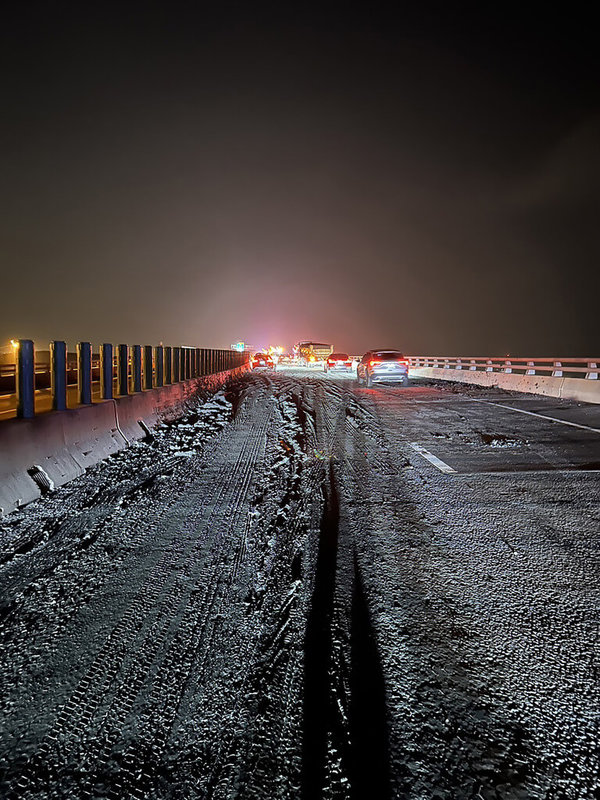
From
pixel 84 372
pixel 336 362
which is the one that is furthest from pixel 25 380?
pixel 336 362

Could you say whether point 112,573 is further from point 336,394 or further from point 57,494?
point 336,394

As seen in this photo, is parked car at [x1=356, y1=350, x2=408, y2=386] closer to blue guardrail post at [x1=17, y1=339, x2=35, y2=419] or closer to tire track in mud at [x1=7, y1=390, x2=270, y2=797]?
blue guardrail post at [x1=17, y1=339, x2=35, y2=419]

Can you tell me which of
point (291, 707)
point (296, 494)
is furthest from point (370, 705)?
point (296, 494)

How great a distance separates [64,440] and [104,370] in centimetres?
277

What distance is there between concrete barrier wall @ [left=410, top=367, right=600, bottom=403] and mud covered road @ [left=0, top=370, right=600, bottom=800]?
1187 centimetres

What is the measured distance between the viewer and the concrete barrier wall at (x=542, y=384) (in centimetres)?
1709

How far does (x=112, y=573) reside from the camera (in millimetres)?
4125

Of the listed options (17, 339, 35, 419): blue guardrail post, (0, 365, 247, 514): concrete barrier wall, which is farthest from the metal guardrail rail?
(17, 339, 35, 419): blue guardrail post

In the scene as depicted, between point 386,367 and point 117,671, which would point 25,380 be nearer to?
point 117,671

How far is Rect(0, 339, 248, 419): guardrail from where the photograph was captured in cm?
696

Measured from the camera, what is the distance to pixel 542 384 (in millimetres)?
20453

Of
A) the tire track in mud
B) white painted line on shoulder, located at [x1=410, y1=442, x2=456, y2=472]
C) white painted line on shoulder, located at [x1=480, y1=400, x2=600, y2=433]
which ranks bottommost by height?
the tire track in mud

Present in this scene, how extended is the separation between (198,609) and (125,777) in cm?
136

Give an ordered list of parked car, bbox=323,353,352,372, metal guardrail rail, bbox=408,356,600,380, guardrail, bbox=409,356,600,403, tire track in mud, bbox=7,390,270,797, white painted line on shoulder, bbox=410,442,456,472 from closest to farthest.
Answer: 1. tire track in mud, bbox=7,390,270,797
2. white painted line on shoulder, bbox=410,442,456,472
3. guardrail, bbox=409,356,600,403
4. metal guardrail rail, bbox=408,356,600,380
5. parked car, bbox=323,353,352,372
